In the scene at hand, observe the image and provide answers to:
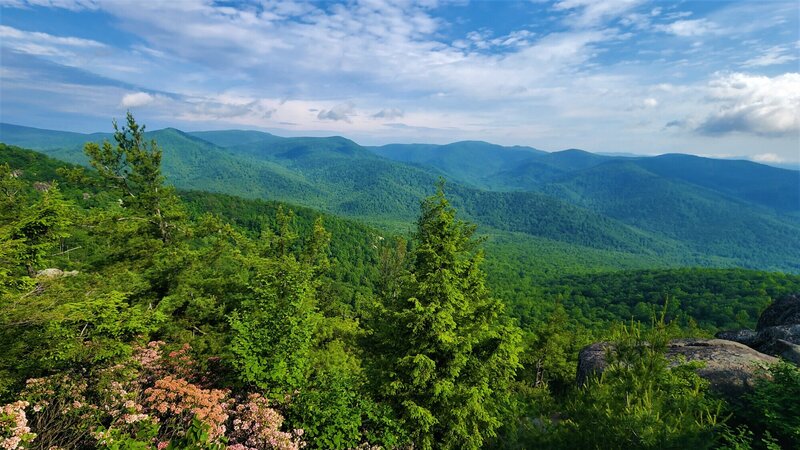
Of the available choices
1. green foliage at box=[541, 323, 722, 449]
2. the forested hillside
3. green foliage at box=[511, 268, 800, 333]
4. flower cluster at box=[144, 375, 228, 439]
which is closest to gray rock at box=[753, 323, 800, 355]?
the forested hillside

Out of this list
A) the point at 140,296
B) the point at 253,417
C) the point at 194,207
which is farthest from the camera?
the point at 194,207

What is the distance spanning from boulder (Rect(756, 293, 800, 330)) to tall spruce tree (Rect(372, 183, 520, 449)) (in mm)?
16729

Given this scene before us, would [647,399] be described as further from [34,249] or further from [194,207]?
[194,207]

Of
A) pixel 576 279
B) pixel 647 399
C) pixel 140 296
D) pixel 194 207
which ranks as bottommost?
pixel 576 279

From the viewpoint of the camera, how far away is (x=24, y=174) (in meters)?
94.1

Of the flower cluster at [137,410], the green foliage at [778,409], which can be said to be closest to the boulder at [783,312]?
the green foliage at [778,409]

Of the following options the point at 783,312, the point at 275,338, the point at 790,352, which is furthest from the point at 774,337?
the point at 275,338

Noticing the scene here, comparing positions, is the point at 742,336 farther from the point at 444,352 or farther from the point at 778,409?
the point at 444,352

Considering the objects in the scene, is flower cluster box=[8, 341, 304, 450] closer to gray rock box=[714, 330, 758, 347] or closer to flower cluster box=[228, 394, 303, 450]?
flower cluster box=[228, 394, 303, 450]

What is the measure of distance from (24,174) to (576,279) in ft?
610

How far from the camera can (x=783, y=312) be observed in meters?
19.8

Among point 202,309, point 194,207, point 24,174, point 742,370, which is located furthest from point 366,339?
point 194,207

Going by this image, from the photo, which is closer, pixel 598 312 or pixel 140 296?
pixel 140 296

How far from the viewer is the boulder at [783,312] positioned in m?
18.6
